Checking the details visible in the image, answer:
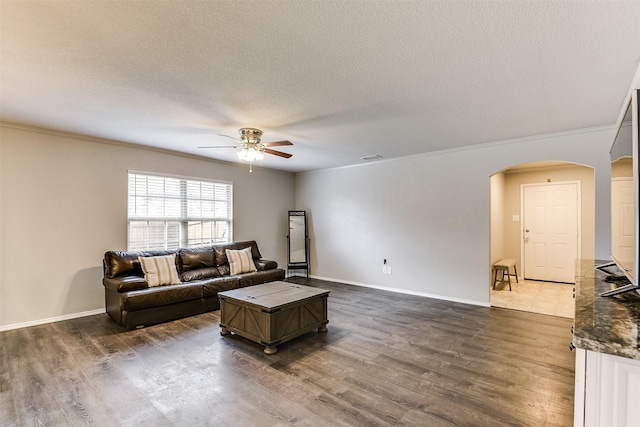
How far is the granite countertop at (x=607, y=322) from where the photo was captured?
1009 millimetres

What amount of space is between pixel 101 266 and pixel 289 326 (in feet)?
10.5

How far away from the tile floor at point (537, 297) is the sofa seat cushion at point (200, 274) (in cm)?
462

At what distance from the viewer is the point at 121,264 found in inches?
167

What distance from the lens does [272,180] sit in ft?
22.9

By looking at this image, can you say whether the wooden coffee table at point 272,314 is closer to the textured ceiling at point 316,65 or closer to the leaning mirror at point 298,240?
the textured ceiling at point 316,65

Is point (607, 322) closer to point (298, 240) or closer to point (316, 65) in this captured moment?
point (316, 65)

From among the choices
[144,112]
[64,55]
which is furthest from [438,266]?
[64,55]

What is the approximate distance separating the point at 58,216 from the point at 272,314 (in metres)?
3.42

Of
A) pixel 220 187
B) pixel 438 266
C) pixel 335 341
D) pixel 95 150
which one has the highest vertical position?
pixel 95 150

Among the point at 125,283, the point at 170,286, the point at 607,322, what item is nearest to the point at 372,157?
the point at 170,286

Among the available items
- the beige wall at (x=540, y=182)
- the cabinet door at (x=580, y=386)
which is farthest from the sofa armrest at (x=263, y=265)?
the beige wall at (x=540, y=182)

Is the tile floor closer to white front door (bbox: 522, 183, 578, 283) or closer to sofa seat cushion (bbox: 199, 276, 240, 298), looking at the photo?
white front door (bbox: 522, 183, 578, 283)

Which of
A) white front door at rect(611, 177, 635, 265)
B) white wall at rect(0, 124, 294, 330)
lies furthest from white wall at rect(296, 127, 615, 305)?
white wall at rect(0, 124, 294, 330)

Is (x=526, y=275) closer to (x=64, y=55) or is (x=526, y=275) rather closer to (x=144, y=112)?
(x=144, y=112)
